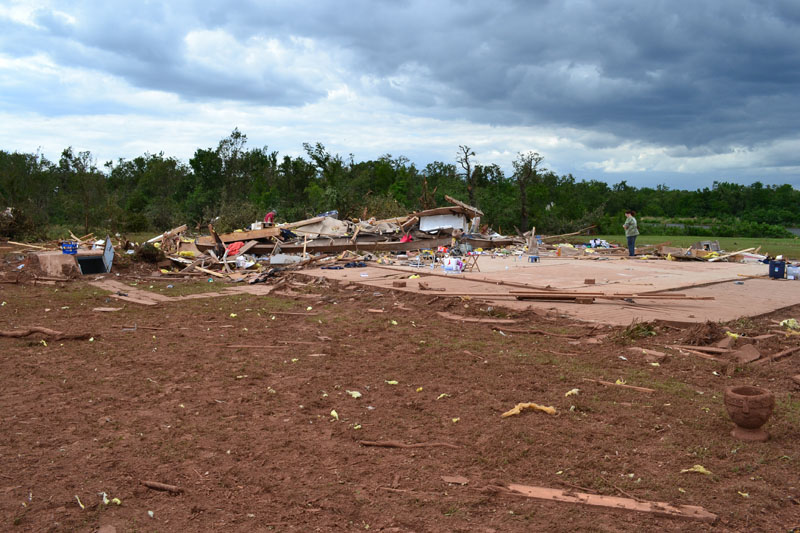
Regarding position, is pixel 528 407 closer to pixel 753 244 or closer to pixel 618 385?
pixel 618 385

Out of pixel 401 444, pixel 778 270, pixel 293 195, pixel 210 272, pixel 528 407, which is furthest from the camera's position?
pixel 293 195

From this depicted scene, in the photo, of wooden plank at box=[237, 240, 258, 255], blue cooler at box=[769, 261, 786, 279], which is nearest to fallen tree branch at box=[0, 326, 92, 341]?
wooden plank at box=[237, 240, 258, 255]

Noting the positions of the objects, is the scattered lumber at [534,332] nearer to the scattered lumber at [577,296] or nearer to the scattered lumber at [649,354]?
the scattered lumber at [649,354]

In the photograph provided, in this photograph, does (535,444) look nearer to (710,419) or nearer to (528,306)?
(710,419)

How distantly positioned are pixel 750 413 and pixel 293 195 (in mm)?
37742

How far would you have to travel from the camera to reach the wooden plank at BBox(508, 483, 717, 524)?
2.92 meters

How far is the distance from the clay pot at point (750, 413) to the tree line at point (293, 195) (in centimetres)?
2397

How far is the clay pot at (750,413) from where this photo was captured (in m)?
3.77

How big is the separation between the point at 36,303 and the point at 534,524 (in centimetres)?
1099

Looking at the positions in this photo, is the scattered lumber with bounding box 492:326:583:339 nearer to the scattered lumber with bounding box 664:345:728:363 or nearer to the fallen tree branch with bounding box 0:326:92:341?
the scattered lumber with bounding box 664:345:728:363

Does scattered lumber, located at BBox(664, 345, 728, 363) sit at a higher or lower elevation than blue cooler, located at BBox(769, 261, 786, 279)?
lower

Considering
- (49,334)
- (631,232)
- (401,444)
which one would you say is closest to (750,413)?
(401,444)

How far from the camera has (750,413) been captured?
149 inches

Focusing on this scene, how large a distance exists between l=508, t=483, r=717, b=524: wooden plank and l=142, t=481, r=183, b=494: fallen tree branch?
194cm
